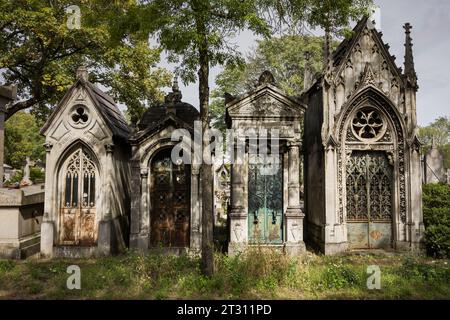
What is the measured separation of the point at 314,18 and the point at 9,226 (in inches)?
429

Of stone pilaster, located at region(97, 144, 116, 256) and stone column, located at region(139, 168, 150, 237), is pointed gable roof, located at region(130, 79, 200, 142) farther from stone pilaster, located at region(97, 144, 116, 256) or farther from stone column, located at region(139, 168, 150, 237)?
stone column, located at region(139, 168, 150, 237)

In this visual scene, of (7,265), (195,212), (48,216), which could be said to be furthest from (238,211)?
(7,265)

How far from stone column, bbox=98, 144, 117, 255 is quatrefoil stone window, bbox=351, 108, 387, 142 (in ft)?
28.2

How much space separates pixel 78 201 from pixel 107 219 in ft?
4.14

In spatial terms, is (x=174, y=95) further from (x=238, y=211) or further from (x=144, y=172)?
(x=238, y=211)

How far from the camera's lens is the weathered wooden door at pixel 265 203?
9594mm

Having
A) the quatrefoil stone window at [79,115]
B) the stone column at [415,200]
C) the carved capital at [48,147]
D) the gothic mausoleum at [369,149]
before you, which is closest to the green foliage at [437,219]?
the stone column at [415,200]

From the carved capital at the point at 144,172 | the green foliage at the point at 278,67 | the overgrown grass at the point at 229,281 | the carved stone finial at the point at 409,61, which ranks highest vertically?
the green foliage at the point at 278,67

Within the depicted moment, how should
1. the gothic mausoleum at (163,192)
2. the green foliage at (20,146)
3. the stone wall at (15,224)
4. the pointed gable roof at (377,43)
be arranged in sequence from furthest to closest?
the green foliage at (20,146) < the pointed gable roof at (377,43) < the gothic mausoleum at (163,192) < the stone wall at (15,224)

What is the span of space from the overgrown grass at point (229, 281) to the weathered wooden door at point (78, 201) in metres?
1.85

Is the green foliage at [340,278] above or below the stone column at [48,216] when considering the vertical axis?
below

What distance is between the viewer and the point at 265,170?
9867 mm

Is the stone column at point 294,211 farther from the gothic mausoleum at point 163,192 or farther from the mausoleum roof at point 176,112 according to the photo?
the mausoleum roof at point 176,112
